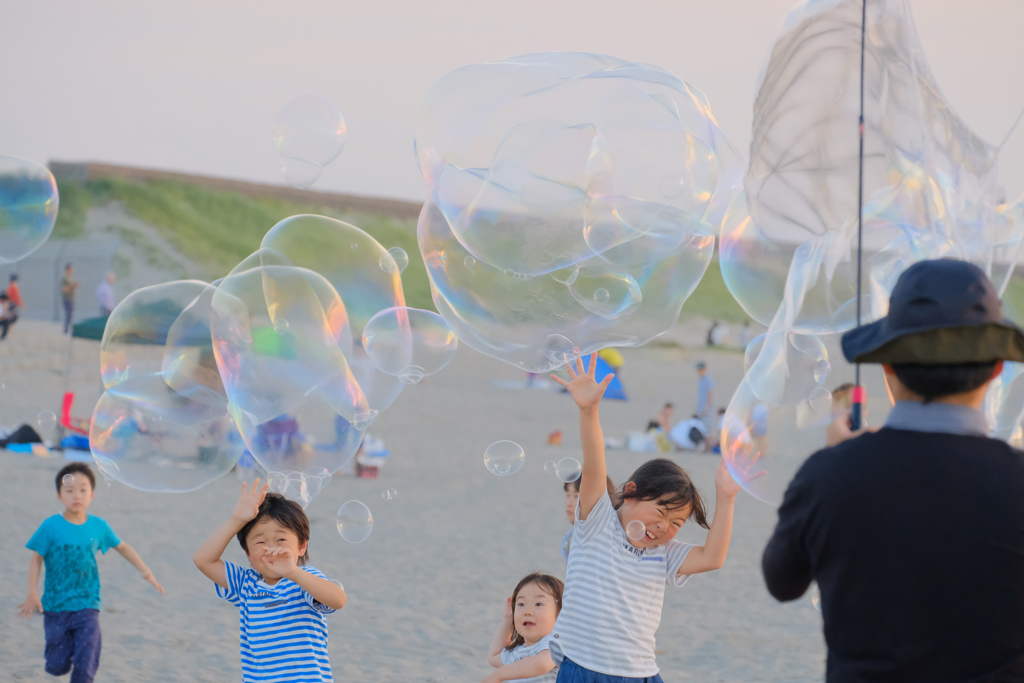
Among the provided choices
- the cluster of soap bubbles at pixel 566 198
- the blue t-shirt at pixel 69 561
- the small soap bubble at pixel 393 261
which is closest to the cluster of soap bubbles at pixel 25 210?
the blue t-shirt at pixel 69 561

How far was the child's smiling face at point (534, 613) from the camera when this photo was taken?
123 inches

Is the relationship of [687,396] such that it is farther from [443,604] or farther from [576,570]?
[576,570]

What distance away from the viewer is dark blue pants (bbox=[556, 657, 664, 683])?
2.54 m

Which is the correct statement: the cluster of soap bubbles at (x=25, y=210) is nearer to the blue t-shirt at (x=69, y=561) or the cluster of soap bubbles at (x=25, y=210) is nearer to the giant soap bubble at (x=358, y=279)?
the giant soap bubble at (x=358, y=279)

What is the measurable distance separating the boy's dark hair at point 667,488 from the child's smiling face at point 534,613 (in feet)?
2.03

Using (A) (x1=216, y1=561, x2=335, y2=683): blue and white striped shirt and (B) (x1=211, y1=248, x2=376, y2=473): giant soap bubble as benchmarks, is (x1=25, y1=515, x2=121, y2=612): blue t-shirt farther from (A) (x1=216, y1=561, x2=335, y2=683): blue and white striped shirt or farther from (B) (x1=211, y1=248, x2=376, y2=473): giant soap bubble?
(A) (x1=216, y1=561, x2=335, y2=683): blue and white striped shirt

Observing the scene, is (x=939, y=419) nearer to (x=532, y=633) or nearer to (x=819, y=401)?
(x=819, y=401)

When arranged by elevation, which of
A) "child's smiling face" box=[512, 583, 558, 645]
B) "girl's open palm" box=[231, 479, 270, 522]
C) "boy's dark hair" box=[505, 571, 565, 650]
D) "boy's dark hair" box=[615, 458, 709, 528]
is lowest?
"child's smiling face" box=[512, 583, 558, 645]

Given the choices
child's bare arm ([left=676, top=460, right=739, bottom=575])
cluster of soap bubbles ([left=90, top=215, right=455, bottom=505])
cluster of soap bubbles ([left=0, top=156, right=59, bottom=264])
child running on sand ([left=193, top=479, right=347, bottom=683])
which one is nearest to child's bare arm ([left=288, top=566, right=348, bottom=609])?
child running on sand ([left=193, top=479, right=347, bottom=683])

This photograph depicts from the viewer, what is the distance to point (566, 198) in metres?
3.19

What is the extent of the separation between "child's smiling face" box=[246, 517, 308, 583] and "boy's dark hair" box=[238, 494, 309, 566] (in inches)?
0.4

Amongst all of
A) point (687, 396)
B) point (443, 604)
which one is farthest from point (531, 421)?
point (443, 604)

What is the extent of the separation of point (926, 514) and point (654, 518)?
1.15 m

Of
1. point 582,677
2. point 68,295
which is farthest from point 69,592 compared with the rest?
point 68,295
